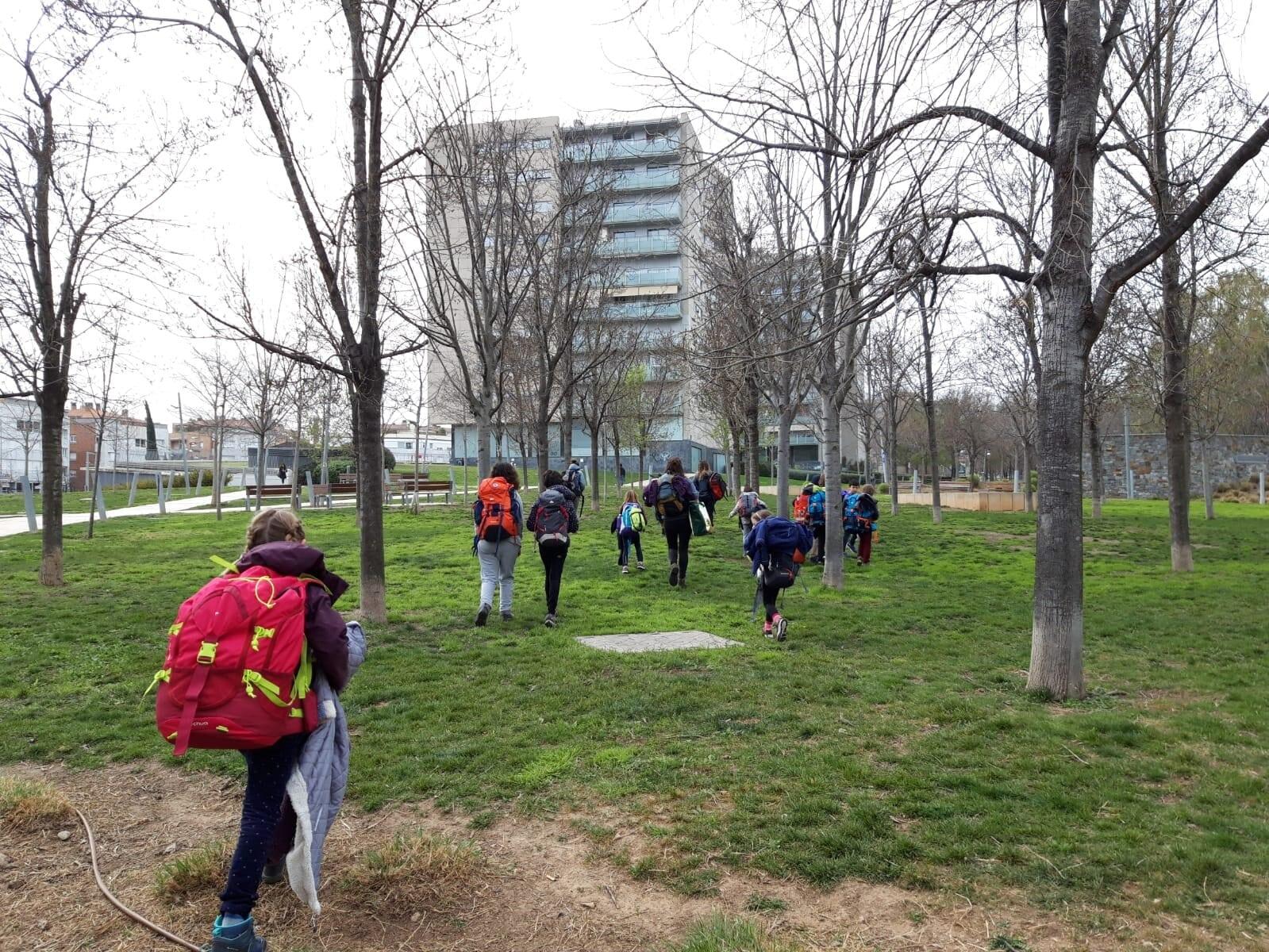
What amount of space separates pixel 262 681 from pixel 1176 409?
14923 millimetres

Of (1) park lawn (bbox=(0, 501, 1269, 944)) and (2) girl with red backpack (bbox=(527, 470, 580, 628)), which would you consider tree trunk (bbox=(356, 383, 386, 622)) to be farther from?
(2) girl with red backpack (bbox=(527, 470, 580, 628))

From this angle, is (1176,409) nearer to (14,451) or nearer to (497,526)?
(497,526)

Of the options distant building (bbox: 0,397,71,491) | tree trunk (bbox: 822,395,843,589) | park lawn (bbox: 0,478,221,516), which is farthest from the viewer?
distant building (bbox: 0,397,71,491)

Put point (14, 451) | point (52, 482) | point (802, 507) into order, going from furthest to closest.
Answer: point (14, 451)
point (802, 507)
point (52, 482)

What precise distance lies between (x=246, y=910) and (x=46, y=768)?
2950mm

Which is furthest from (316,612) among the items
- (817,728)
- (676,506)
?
(676,506)

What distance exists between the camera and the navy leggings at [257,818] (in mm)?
Result: 2963

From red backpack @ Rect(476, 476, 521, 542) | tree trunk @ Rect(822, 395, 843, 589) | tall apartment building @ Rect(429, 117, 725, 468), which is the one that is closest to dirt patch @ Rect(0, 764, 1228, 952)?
tall apartment building @ Rect(429, 117, 725, 468)

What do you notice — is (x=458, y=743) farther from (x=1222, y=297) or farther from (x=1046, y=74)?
(x=1222, y=297)

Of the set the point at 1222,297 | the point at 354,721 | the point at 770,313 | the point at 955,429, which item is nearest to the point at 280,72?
the point at 770,313

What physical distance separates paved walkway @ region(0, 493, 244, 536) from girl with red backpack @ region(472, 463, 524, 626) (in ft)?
52.1

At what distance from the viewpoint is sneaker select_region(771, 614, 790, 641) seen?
324 inches

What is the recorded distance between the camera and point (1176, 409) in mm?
13805

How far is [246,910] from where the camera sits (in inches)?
116
